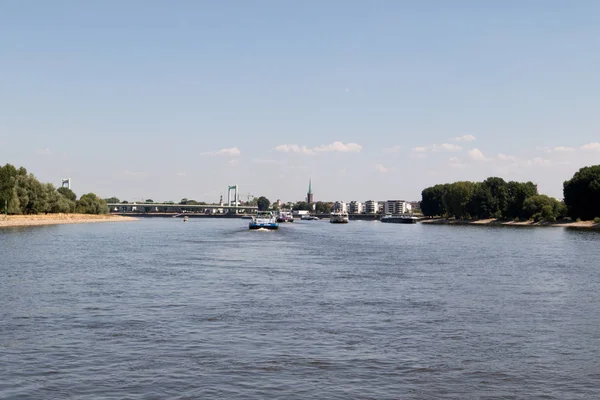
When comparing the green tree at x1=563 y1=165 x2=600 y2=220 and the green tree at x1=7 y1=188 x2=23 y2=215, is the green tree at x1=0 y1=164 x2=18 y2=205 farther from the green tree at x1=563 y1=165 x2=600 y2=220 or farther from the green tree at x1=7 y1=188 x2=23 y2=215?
the green tree at x1=563 y1=165 x2=600 y2=220

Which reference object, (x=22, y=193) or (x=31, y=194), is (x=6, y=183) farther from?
(x=31, y=194)

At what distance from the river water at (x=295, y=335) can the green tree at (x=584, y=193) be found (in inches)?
5439

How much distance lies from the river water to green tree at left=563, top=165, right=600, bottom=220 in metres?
138

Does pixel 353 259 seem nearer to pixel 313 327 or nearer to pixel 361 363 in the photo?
Answer: pixel 313 327

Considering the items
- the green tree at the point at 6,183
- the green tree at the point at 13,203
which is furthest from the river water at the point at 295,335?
the green tree at the point at 13,203

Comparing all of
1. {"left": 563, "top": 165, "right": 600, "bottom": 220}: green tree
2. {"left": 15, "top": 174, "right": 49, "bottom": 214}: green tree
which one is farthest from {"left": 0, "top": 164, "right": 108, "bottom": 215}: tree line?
{"left": 563, "top": 165, "right": 600, "bottom": 220}: green tree

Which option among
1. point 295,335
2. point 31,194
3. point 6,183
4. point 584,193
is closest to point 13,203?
point 6,183

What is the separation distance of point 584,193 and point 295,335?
→ 174578mm

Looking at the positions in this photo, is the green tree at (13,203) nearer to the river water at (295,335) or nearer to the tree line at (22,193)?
the tree line at (22,193)

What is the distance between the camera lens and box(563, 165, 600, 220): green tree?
578 feet

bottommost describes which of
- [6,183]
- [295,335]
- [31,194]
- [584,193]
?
[295,335]

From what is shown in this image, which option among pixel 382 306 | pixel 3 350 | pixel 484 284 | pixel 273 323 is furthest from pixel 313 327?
pixel 484 284

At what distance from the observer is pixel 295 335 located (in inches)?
1027

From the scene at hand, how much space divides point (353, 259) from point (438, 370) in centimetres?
4859
